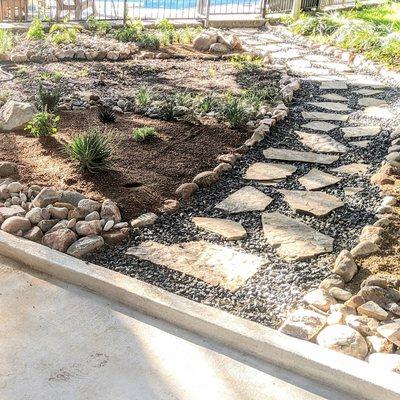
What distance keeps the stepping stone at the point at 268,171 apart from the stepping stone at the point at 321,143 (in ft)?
1.69

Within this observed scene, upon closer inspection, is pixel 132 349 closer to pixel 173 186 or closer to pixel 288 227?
pixel 288 227

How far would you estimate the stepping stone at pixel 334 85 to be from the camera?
6.83m

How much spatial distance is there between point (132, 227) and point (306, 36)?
23.3 feet

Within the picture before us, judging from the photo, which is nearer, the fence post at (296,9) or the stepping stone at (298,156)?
the stepping stone at (298,156)

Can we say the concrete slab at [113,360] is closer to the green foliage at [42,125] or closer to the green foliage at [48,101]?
the green foliage at [42,125]

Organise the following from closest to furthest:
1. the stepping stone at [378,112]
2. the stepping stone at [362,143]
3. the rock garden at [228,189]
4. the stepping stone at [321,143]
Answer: the rock garden at [228,189], the stepping stone at [321,143], the stepping stone at [362,143], the stepping stone at [378,112]

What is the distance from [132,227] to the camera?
11.8 feet

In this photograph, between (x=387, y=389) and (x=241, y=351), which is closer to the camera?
(x=387, y=389)

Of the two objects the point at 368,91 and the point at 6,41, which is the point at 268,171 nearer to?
the point at 368,91

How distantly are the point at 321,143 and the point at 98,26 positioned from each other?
5395 millimetres

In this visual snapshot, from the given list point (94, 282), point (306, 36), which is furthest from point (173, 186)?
point (306, 36)

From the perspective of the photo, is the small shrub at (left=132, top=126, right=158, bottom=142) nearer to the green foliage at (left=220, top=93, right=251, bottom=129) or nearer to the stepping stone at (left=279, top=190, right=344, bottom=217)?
the green foliage at (left=220, top=93, right=251, bottom=129)

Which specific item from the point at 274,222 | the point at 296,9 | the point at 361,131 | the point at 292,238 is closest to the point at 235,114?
the point at 361,131

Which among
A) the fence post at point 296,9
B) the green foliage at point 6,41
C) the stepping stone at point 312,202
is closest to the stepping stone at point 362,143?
the stepping stone at point 312,202
